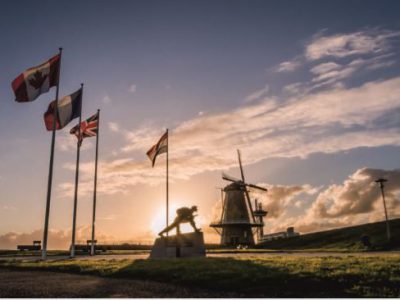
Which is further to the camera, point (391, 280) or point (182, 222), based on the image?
point (182, 222)

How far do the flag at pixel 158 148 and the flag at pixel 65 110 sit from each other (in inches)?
268

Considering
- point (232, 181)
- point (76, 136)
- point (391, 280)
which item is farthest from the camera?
point (232, 181)

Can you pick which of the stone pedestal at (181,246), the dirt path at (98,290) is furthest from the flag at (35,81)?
the dirt path at (98,290)

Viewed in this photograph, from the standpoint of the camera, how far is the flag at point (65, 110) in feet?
86.3

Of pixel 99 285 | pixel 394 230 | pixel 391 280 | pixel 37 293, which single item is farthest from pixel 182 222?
pixel 394 230

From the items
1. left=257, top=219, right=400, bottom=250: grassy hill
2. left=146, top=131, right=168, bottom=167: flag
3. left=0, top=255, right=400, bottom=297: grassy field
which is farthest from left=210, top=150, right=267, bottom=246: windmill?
left=0, top=255, right=400, bottom=297: grassy field

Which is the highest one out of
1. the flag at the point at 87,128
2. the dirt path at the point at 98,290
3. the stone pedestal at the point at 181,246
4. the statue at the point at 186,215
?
the flag at the point at 87,128

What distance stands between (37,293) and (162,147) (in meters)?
22.9

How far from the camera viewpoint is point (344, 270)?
11.0 metres

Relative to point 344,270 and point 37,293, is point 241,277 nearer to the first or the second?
point 344,270

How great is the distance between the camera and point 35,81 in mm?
23750

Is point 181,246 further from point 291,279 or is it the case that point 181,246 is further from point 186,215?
point 291,279

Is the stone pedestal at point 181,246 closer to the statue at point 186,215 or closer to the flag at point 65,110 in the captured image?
the statue at point 186,215

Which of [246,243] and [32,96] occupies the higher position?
[32,96]
